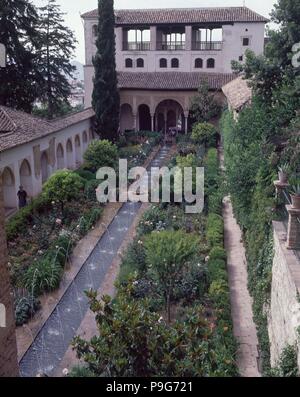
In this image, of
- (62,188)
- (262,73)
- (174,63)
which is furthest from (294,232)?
(174,63)

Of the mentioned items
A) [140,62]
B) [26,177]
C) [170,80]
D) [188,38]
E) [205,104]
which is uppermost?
[188,38]

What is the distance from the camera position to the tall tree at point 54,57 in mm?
30125

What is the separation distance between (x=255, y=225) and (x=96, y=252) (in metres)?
5.36

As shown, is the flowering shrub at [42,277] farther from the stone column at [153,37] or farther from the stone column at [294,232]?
the stone column at [153,37]

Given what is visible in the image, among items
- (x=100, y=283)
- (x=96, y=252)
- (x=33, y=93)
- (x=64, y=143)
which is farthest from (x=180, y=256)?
(x=33, y=93)

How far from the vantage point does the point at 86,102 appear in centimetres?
3412

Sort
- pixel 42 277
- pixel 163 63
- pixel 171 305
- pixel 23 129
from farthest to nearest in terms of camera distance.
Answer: pixel 163 63 → pixel 23 129 → pixel 42 277 → pixel 171 305

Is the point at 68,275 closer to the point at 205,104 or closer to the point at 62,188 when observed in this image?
the point at 62,188

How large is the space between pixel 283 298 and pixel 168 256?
10.5 feet

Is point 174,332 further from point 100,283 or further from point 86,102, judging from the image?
point 86,102

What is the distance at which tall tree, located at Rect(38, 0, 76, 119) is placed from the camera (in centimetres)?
3012

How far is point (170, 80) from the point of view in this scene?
1300 inches

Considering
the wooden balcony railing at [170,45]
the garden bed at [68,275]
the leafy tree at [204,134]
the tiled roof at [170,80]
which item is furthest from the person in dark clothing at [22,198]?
the wooden balcony railing at [170,45]

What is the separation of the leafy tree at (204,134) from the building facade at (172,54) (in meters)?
4.38
